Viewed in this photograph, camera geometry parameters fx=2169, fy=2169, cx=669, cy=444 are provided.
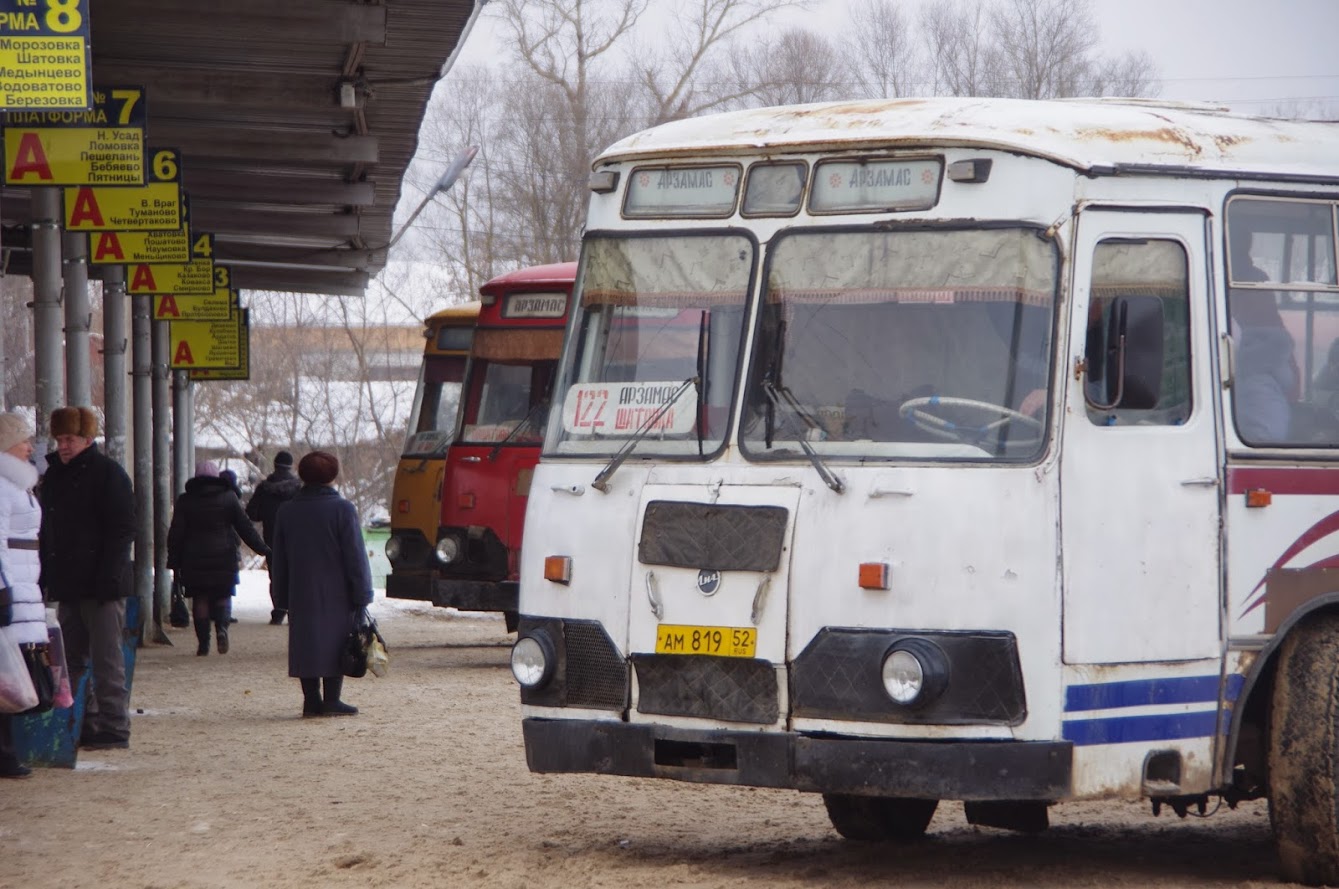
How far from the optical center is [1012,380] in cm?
726

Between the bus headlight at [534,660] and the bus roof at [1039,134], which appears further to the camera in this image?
the bus headlight at [534,660]

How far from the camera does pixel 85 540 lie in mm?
11625

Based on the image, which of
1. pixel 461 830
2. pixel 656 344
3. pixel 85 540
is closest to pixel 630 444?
pixel 656 344

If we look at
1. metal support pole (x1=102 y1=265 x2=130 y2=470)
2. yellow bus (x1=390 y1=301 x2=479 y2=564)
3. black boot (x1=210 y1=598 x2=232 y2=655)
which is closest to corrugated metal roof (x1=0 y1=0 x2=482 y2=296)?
metal support pole (x1=102 y1=265 x2=130 y2=470)

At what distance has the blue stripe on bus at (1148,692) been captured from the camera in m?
7.20

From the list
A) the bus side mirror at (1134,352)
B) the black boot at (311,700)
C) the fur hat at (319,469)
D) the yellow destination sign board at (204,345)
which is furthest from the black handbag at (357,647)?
the yellow destination sign board at (204,345)

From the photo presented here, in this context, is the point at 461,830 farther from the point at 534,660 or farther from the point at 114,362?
the point at 114,362

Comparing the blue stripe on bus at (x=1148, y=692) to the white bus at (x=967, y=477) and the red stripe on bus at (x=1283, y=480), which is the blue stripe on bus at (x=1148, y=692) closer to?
the white bus at (x=967, y=477)

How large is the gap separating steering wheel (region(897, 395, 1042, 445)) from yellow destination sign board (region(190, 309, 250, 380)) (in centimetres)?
1943

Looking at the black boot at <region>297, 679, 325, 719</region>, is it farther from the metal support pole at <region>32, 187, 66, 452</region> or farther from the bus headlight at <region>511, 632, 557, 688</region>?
the bus headlight at <region>511, 632, 557, 688</region>

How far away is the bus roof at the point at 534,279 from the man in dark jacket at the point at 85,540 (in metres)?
6.66

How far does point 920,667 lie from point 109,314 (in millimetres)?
15628

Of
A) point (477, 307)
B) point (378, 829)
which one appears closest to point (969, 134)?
point (378, 829)

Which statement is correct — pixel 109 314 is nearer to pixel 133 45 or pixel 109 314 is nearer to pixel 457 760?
pixel 133 45
